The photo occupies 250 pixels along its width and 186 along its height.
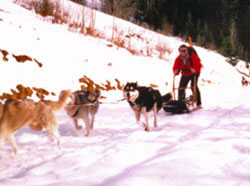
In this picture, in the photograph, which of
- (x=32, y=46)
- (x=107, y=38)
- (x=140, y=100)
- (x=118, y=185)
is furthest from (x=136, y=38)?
(x=118, y=185)

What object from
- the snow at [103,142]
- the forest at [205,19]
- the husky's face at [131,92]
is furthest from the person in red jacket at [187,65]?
the forest at [205,19]

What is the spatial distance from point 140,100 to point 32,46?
4.56m

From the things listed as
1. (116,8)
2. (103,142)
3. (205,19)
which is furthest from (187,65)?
(205,19)

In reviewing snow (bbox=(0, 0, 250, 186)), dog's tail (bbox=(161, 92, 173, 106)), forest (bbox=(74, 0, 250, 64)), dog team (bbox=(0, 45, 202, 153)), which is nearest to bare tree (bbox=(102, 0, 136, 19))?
forest (bbox=(74, 0, 250, 64))

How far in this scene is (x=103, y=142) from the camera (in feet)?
12.1

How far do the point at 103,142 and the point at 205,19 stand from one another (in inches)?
1349

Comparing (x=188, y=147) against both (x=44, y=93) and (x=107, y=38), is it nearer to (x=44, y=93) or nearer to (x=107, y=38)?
(x=44, y=93)

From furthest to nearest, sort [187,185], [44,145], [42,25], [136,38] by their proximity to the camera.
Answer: [136,38] < [42,25] < [44,145] < [187,185]

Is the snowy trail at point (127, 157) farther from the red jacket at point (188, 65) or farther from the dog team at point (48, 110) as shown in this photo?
the red jacket at point (188, 65)

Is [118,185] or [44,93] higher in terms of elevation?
[44,93]

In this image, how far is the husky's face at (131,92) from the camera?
4520 mm

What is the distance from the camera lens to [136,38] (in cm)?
Result: 1418

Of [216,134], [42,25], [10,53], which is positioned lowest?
[216,134]

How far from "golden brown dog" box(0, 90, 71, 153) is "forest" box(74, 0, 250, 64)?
949 inches
